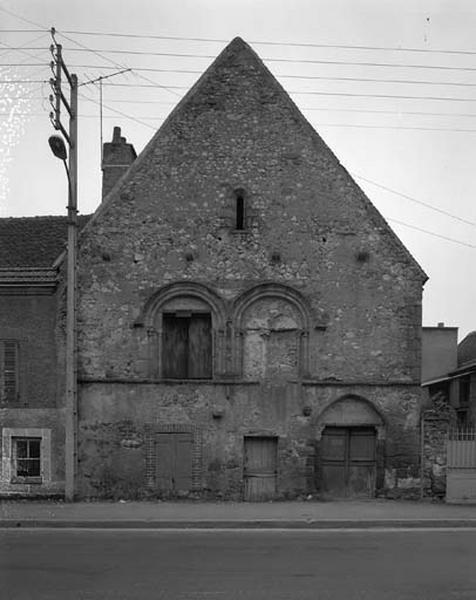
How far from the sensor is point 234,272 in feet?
59.8

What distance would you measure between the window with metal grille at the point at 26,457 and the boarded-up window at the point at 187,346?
12.2 feet

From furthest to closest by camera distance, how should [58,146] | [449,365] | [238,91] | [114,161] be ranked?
1. [449,365]
2. [114,161]
3. [238,91]
4. [58,146]

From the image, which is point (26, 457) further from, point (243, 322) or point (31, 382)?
point (243, 322)

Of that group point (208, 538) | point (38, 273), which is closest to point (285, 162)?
point (38, 273)

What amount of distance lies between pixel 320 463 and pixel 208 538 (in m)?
5.86

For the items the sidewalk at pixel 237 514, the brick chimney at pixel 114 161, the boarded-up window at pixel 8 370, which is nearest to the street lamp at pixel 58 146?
the boarded-up window at pixel 8 370

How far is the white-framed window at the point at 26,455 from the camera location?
17.9m

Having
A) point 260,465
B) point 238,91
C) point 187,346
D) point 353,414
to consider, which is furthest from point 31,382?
point 238,91

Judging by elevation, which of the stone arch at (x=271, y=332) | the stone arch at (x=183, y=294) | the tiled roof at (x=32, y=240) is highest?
the tiled roof at (x=32, y=240)

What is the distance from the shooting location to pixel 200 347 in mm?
18391

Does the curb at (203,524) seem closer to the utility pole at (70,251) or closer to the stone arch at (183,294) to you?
the utility pole at (70,251)

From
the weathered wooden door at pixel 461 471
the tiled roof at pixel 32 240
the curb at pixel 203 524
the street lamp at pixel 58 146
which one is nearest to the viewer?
the curb at pixel 203 524

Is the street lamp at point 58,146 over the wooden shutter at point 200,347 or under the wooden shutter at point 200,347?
over

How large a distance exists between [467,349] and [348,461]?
24188 millimetres
